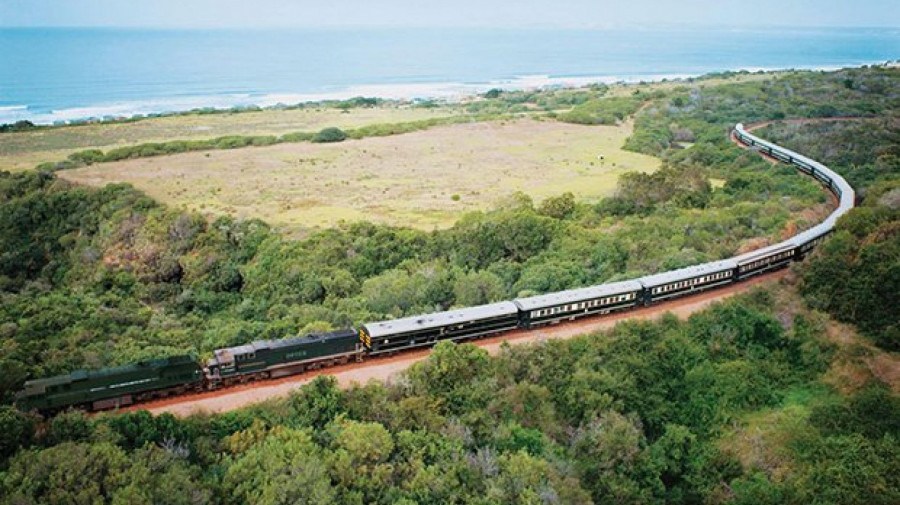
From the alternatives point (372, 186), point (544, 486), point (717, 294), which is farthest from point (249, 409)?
point (372, 186)

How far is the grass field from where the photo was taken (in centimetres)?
5825

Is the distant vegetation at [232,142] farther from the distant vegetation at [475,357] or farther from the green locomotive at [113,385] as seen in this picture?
the green locomotive at [113,385]

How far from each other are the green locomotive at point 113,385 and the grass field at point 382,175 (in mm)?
26818

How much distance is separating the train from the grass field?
2171 cm

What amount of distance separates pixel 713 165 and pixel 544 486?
60542 millimetres

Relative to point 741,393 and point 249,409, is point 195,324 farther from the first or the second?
point 741,393

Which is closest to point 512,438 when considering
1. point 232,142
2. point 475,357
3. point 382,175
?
point 475,357

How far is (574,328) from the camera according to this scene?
34.3 m

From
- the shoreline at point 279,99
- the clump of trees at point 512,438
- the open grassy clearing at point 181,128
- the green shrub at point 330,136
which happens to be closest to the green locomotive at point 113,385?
the clump of trees at point 512,438

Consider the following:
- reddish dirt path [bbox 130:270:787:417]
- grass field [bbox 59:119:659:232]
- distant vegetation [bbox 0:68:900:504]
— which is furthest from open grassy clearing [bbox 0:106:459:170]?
reddish dirt path [bbox 130:270:787:417]

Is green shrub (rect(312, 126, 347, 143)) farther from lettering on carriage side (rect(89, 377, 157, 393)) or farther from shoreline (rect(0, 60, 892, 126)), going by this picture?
lettering on carriage side (rect(89, 377, 157, 393))

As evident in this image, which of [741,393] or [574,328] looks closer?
[741,393]

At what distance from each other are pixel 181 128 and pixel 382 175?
3090cm

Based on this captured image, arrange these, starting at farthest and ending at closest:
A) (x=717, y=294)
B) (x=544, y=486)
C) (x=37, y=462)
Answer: (x=717, y=294) → (x=544, y=486) → (x=37, y=462)
